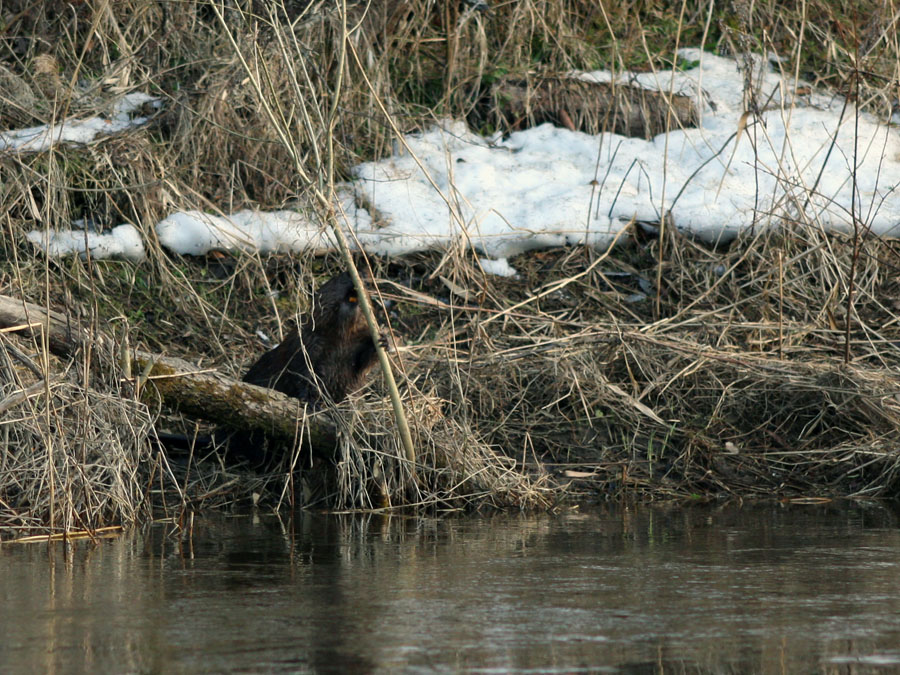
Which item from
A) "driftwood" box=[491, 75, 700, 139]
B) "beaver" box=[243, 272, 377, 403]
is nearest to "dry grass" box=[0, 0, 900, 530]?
"driftwood" box=[491, 75, 700, 139]

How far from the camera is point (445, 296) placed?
7629 mm

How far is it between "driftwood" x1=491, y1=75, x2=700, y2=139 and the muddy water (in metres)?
4.78

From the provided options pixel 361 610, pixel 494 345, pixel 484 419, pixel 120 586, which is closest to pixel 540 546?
pixel 361 610

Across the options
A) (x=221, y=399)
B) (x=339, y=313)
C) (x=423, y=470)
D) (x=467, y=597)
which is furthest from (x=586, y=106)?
(x=467, y=597)

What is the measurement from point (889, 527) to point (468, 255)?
3.72 meters

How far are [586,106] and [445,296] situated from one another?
2.30 m

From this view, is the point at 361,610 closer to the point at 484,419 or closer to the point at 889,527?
the point at 889,527

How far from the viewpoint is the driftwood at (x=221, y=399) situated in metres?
5.01

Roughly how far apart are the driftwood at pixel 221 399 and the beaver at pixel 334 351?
34cm

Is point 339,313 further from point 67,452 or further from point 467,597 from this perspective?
point 467,597

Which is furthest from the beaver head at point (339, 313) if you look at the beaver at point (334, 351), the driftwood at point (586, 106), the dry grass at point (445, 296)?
the driftwood at point (586, 106)

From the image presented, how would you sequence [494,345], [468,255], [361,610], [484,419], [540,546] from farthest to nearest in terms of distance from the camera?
[468,255] < [494,345] < [484,419] < [540,546] < [361,610]

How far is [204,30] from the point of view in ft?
30.1

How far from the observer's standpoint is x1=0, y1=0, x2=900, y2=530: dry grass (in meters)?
5.05
